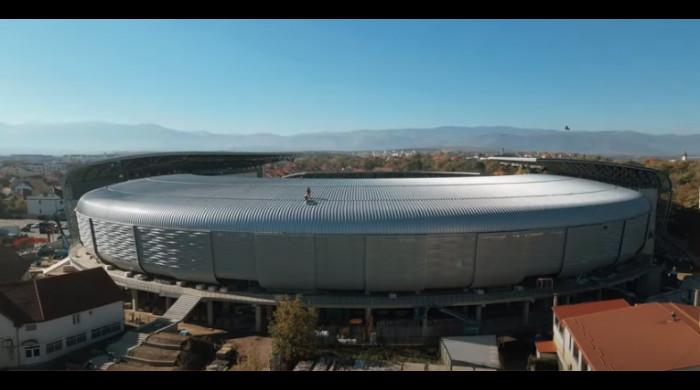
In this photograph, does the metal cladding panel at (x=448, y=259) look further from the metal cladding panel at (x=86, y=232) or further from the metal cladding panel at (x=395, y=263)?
the metal cladding panel at (x=86, y=232)

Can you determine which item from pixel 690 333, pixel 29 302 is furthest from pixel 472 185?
pixel 29 302

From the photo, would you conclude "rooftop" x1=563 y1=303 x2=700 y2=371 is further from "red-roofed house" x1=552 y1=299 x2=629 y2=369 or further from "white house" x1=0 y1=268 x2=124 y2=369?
"white house" x1=0 y1=268 x2=124 y2=369

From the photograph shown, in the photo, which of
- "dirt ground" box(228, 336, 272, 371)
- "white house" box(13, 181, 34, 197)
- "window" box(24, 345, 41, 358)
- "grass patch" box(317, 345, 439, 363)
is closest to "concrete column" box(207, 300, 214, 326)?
"dirt ground" box(228, 336, 272, 371)

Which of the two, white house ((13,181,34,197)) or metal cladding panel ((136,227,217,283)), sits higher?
metal cladding panel ((136,227,217,283))

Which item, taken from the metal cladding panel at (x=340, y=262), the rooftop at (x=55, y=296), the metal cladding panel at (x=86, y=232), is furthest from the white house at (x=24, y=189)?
the metal cladding panel at (x=340, y=262)

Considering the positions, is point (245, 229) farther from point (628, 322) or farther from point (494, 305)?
point (628, 322)

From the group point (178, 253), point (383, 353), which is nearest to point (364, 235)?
point (383, 353)
